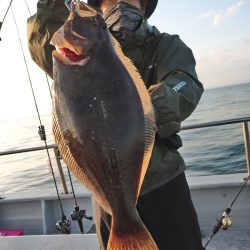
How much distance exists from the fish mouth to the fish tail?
0.72m

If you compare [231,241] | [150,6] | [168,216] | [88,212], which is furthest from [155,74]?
[88,212]

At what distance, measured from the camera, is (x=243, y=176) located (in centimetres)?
453

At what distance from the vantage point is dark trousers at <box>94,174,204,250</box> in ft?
7.22

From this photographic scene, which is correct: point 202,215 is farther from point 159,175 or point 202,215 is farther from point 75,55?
point 75,55

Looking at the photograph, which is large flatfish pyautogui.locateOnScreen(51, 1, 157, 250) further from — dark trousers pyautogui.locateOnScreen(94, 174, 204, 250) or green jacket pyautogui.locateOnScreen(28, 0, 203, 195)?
dark trousers pyautogui.locateOnScreen(94, 174, 204, 250)

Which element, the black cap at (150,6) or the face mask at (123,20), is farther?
the black cap at (150,6)

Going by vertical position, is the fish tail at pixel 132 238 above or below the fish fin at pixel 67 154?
below

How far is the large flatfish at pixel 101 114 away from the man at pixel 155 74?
48cm

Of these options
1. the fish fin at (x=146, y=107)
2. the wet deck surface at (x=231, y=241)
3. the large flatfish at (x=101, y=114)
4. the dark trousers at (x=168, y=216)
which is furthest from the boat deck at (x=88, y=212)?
the fish fin at (x=146, y=107)

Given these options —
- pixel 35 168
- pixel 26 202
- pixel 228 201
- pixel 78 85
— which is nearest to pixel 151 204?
pixel 78 85

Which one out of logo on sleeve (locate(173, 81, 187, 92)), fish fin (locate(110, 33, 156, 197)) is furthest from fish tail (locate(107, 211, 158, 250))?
logo on sleeve (locate(173, 81, 187, 92))

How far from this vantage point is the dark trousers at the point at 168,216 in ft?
7.22

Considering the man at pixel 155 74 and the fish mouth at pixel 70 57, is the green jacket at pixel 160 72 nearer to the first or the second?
the man at pixel 155 74

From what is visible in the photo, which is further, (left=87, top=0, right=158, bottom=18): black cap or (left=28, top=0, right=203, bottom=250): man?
(left=87, top=0, right=158, bottom=18): black cap
